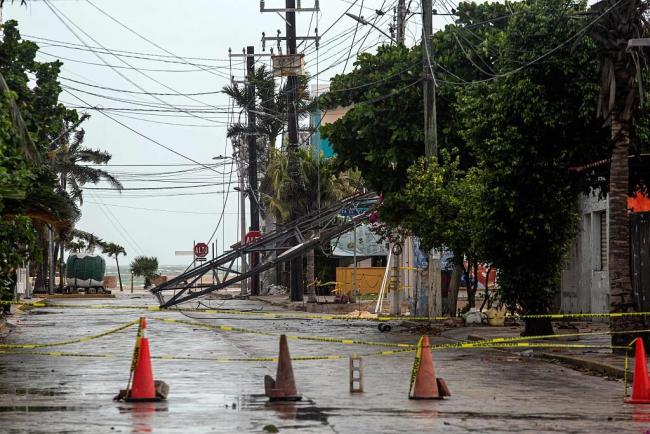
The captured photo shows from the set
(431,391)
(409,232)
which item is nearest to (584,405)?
(431,391)

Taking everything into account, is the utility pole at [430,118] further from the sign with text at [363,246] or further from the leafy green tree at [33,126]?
the sign with text at [363,246]

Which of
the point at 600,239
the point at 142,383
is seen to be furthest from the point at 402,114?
the point at 142,383

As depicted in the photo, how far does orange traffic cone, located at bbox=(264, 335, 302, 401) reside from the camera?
571 inches

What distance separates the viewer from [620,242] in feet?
70.6

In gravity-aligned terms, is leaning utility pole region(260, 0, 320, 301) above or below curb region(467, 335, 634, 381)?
above

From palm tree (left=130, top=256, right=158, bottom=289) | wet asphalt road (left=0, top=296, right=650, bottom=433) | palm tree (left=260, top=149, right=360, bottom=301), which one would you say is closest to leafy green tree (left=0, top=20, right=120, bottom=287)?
wet asphalt road (left=0, top=296, right=650, bottom=433)

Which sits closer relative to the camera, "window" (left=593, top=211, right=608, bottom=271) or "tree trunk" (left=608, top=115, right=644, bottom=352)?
"tree trunk" (left=608, top=115, right=644, bottom=352)

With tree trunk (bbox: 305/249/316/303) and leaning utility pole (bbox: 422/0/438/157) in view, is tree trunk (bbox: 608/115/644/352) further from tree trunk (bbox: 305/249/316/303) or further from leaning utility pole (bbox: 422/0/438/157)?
tree trunk (bbox: 305/249/316/303)

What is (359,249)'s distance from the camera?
226 feet

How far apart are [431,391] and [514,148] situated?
36.2 feet

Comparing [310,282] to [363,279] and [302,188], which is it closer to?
[302,188]

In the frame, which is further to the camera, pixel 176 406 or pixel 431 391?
pixel 431 391

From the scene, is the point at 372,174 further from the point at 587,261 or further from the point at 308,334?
the point at 308,334

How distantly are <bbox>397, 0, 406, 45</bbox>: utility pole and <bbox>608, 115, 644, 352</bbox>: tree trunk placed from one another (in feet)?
62.2
